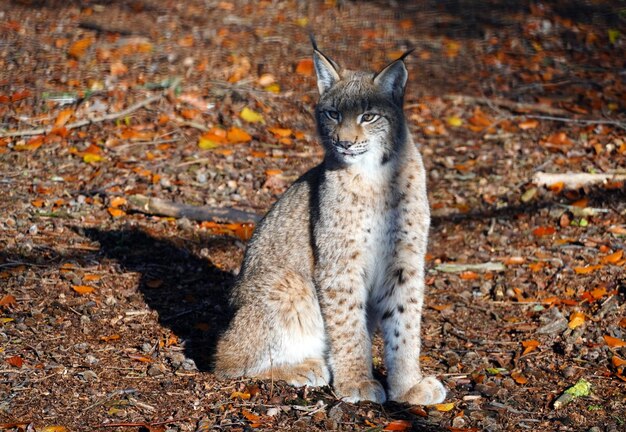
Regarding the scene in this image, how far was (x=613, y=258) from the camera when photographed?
6172 mm

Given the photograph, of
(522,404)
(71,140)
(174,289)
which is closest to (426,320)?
(522,404)

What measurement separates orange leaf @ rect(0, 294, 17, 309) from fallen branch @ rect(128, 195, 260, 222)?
63.7 inches

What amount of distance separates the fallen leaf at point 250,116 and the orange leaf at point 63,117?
5.45 ft

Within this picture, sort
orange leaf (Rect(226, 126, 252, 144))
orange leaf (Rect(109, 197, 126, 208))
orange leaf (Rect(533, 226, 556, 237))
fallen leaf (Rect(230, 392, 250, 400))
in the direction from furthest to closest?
orange leaf (Rect(226, 126, 252, 144))
orange leaf (Rect(109, 197, 126, 208))
orange leaf (Rect(533, 226, 556, 237))
fallen leaf (Rect(230, 392, 250, 400))

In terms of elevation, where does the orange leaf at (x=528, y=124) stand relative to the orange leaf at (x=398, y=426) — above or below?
above

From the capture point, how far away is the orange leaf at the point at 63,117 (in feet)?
27.2

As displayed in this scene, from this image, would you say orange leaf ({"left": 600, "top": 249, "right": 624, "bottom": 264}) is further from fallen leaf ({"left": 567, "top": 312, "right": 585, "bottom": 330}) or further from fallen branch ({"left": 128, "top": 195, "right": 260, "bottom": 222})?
fallen branch ({"left": 128, "top": 195, "right": 260, "bottom": 222})

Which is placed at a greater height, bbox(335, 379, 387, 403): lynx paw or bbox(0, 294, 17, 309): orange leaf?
bbox(0, 294, 17, 309): orange leaf

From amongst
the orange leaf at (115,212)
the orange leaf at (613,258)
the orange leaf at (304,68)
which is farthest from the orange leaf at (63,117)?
the orange leaf at (613,258)

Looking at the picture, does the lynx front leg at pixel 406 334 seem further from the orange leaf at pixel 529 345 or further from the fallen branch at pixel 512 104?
the fallen branch at pixel 512 104

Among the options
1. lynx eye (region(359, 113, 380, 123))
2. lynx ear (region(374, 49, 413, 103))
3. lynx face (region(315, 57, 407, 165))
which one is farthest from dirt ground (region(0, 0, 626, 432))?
lynx ear (region(374, 49, 413, 103))

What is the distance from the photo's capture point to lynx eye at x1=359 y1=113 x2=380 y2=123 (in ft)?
15.0

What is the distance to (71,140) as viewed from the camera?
8.03 metres

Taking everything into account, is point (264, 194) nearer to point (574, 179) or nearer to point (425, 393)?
point (574, 179)
